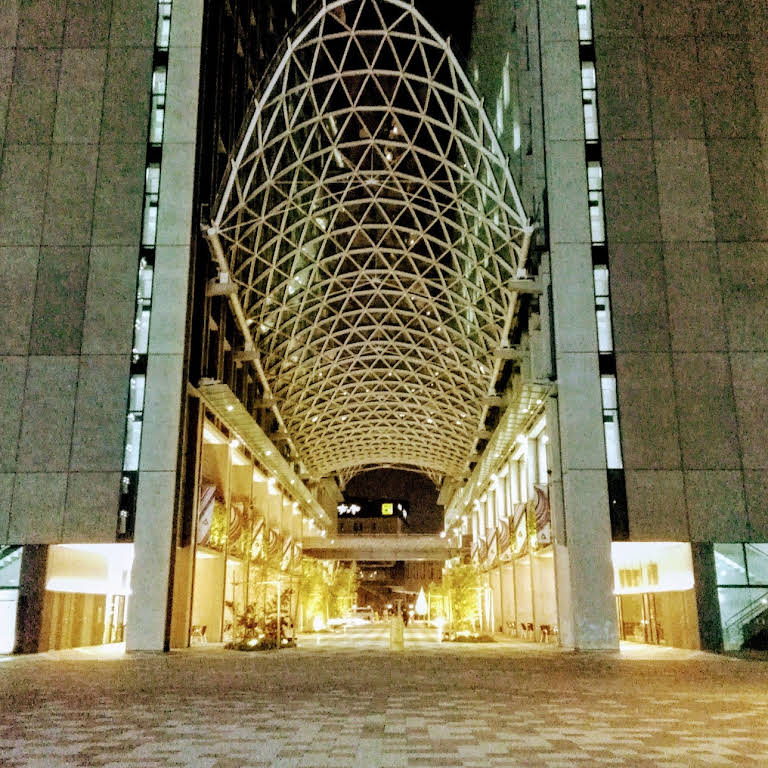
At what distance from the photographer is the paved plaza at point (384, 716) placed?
7.84m

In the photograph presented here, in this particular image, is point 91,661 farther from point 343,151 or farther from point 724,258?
point 343,151

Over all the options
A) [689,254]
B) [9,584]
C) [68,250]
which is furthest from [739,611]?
[68,250]

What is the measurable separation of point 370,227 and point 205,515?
21.7m

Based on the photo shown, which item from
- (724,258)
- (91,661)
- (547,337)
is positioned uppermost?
(724,258)

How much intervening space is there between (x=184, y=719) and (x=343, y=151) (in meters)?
42.3

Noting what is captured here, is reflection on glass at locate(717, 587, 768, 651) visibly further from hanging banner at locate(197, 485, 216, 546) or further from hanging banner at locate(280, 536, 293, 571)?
hanging banner at locate(280, 536, 293, 571)

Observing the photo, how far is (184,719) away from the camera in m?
10.4

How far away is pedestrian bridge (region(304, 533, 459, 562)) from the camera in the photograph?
77.1m

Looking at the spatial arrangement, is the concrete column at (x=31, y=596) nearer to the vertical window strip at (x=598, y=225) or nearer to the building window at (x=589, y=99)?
the vertical window strip at (x=598, y=225)

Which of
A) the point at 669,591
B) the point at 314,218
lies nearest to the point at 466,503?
the point at 314,218

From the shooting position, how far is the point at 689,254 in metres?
29.2

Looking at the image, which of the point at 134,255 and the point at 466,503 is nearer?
the point at 134,255

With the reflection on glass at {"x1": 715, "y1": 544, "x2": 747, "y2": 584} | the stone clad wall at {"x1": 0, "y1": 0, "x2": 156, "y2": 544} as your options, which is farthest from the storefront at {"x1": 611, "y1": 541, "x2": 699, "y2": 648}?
the stone clad wall at {"x1": 0, "y1": 0, "x2": 156, "y2": 544}

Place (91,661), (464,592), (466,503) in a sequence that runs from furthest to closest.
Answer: (466,503), (464,592), (91,661)
